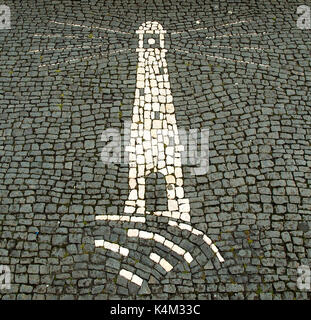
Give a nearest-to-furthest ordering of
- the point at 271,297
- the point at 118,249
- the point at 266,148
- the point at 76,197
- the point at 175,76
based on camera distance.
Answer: the point at 271,297, the point at 118,249, the point at 76,197, the point at 266,148, the point at 175,76

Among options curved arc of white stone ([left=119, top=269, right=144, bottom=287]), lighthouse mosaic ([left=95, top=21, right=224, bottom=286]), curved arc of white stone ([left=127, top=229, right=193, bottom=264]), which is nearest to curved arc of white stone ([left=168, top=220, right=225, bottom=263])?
lighthouse mosaic ([left=95, top=21, right=224, bottom=286])

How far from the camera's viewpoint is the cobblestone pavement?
630 centimetres

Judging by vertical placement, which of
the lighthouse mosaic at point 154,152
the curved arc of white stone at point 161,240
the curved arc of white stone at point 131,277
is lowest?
the curved arc of white stone at point 131,277

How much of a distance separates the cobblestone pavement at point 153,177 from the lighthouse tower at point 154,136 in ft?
0.46

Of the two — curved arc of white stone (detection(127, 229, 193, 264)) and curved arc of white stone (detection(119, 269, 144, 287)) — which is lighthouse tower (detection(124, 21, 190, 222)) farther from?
curved arc of white stone (detection(119, 269, 144, 287))

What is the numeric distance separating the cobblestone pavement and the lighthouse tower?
0.46ft

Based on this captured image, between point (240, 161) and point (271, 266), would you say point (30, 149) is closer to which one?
point (240, 161)

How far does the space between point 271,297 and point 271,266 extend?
45cm

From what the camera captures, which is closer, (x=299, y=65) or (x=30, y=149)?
(x=30, y=149)

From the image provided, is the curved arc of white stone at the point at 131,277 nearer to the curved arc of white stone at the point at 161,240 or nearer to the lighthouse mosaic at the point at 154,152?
the lighthouse mosaic at the point at 154,152

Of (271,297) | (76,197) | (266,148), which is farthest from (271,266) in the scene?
(76,197)

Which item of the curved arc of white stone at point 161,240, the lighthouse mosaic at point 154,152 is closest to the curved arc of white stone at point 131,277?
the lighthouse mosaic at point 154,152

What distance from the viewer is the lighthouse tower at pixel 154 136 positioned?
278 inches
